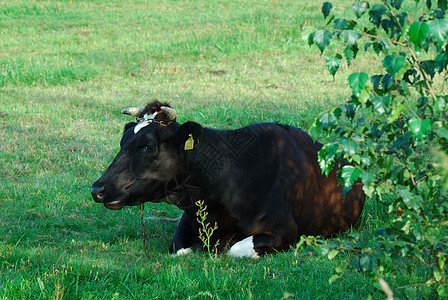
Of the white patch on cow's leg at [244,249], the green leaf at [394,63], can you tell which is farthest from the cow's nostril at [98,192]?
the green leaf at [394,63]

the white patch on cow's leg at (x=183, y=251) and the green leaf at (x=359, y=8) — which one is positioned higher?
the green leaf at (x=359, y=8)

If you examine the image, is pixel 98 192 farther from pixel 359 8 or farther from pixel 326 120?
pixel 359 8

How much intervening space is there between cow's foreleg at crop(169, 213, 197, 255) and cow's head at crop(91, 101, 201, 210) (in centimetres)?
36

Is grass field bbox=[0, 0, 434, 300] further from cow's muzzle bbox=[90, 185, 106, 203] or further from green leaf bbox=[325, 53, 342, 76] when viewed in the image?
cow's muzzle bbox=[90, 185, 106, 203]

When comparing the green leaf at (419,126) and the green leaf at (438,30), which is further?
the green leaf at (419,126)

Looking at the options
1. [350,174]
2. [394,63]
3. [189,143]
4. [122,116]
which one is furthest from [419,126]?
[122,116]

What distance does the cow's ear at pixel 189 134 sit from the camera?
5.58 metres

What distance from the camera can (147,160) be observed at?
18.4 ft

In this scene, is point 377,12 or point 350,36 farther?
point 377,12

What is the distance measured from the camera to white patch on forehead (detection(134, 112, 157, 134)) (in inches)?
223

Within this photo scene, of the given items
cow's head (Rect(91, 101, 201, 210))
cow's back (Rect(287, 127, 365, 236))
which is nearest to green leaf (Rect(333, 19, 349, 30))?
cow's head (Rect(91, 101, 201, 210))

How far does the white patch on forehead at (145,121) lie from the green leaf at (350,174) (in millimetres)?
3011

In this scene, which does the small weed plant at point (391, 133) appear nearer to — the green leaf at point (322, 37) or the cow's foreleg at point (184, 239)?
the green leaf at point (322, 37)

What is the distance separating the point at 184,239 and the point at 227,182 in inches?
26.6
